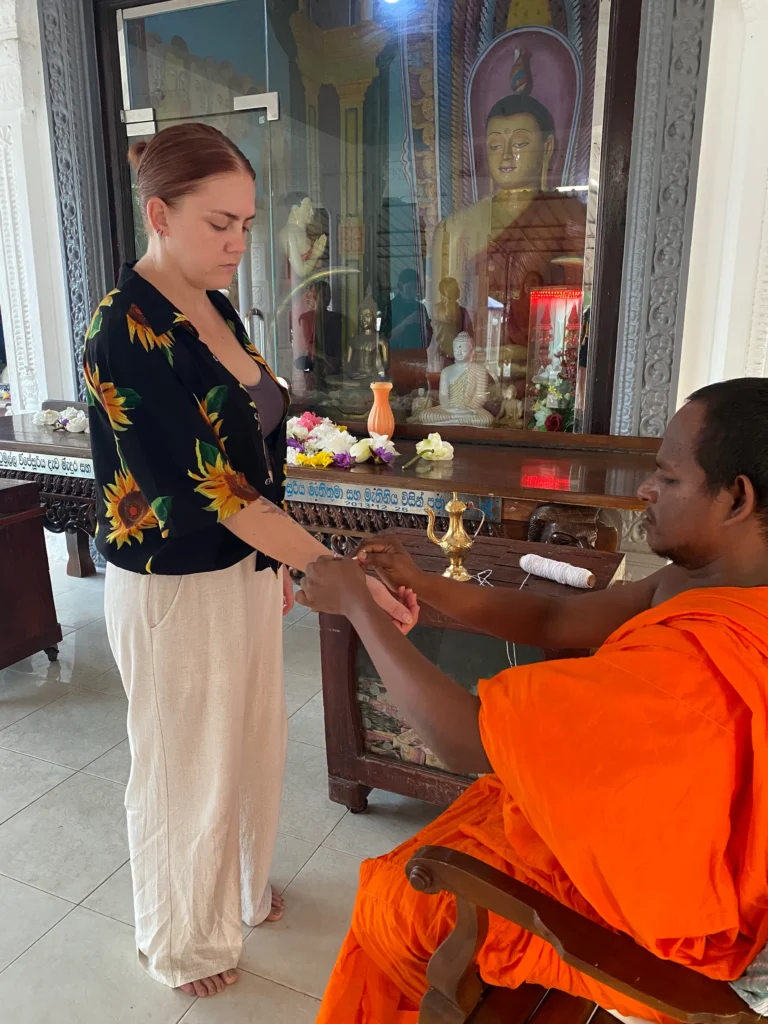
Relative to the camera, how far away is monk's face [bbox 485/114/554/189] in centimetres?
317

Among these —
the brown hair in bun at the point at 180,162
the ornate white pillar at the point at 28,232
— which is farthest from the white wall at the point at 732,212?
the ornate white pillar at the point at 28,232

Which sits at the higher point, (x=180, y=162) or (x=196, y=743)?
(x=180, y=162)

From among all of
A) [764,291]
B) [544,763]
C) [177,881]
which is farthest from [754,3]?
[177,881]

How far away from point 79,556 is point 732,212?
3.63 metres

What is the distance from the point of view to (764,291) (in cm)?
263

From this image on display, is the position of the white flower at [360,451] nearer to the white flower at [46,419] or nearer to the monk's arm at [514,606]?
the monk's arm at [514,606]

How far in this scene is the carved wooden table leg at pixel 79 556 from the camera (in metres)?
4.18

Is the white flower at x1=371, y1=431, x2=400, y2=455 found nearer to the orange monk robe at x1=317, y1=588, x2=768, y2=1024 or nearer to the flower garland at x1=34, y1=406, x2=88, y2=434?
the flower garland at x1=34, y1=406, x2=88, y2=434

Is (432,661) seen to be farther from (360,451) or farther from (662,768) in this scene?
(360,451)

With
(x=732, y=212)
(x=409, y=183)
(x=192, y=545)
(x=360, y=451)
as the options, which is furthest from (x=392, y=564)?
(x=409, y=183)

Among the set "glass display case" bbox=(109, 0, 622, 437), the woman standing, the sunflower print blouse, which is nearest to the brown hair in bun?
the woman standing

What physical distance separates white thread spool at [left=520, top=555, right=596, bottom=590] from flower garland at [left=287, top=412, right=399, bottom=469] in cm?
122

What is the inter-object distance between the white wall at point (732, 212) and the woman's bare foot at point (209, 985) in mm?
2516

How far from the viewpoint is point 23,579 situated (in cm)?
296
